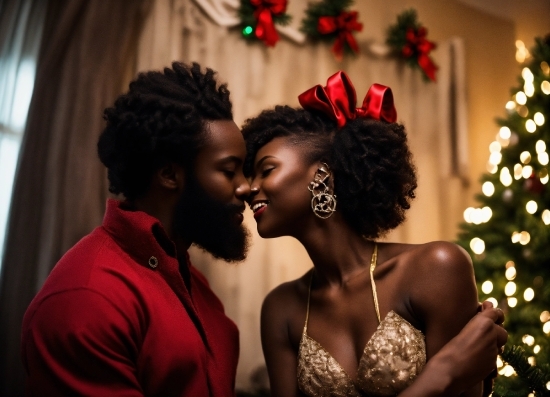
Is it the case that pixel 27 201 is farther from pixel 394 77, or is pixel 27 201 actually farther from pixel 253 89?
pixel 394 77

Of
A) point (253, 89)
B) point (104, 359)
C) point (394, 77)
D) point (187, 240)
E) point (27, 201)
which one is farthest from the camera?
point (394, 77)

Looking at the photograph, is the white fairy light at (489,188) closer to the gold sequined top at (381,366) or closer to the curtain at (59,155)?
the gold sequined top at (381,366)

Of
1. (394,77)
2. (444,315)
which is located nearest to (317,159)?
(444,315)

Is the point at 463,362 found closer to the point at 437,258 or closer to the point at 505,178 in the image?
the point at 437,258

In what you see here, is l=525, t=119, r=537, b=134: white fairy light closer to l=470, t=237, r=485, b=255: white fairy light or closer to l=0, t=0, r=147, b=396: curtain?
l=470, t=237, r=485, b=255: white fairy light

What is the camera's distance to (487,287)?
9.98 ft

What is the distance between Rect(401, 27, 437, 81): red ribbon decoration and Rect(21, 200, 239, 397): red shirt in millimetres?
2352

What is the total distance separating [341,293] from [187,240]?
0.58 meters

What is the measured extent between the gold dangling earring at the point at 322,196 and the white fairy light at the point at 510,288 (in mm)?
1512

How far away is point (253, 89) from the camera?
3.04 meters

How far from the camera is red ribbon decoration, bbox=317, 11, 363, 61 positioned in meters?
3.20

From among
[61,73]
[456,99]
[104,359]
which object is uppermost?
[456,99]

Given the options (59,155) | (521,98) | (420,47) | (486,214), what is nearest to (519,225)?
(486,214)

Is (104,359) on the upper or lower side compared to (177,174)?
lower
